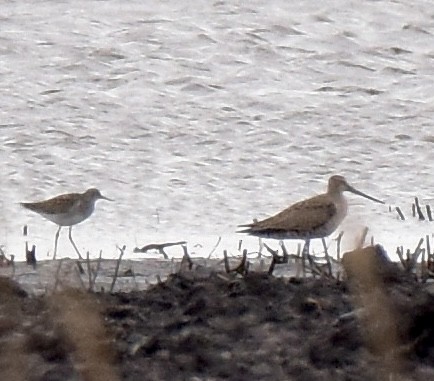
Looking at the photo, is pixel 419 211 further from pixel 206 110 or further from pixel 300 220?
pixel 206 110

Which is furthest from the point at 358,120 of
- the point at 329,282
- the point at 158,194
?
the point at 329,282

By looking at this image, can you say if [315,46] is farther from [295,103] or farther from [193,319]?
[193,319]

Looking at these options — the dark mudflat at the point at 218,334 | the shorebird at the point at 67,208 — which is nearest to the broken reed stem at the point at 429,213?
the shorebird at the point at 67,208

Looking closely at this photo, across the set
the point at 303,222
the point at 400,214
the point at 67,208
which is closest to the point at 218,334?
the point at 303,222

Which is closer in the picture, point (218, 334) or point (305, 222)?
point (218, 334)

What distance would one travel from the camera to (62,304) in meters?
5.17

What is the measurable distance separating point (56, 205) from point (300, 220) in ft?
6.60

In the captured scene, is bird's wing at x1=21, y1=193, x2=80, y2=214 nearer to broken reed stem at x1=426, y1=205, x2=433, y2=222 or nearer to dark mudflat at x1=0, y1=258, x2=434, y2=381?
broken reed stem at x1=426, y1=205, x2=433, y2=222

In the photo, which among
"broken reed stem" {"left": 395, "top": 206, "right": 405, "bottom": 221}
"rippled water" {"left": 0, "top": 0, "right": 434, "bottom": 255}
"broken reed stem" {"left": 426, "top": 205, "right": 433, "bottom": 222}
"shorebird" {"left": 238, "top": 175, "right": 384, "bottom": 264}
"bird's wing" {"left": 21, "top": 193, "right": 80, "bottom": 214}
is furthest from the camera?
"rippled water" {"left": 0, "top": 0, "right": 434, "bottom": 255}

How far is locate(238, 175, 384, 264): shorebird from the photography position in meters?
8.78

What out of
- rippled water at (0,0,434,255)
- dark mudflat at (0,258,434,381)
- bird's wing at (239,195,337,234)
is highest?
dark mudflat at (0,258,434,381)

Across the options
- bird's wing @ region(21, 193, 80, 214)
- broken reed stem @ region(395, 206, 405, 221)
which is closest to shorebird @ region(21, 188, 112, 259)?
bird's wing @ region(21, 193, 80, 214)

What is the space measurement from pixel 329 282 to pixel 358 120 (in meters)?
8.78

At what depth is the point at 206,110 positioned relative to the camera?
583 inches
